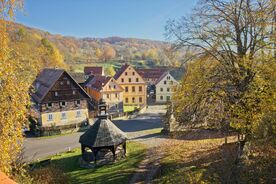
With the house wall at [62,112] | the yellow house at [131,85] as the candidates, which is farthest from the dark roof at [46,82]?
the yellow house at [131,85]

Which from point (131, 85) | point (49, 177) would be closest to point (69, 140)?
point (49, 177)

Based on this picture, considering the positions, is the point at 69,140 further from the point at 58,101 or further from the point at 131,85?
the point at 131,85

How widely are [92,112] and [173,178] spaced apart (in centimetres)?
2946

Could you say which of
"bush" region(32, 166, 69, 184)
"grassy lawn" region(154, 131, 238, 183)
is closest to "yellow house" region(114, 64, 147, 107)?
"grassy lawn" region(154, 131, 238, 183)

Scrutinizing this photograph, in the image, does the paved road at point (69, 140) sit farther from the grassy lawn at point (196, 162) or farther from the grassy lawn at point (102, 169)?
the grassy lawn at point (196, 162)

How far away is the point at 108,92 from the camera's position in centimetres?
4800

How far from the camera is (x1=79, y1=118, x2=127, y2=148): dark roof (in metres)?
20.0

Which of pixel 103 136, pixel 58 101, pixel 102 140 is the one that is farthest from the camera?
pixel 58 101

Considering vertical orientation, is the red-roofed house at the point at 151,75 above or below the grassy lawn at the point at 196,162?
above

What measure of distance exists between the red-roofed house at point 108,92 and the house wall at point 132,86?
8.40 meters

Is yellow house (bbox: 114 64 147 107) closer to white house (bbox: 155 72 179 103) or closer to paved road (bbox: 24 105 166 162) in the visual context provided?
white house (bbox: 155 72 179 103)

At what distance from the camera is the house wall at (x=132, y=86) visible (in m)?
57.4

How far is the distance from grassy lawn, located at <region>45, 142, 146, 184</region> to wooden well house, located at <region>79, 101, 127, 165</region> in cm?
105

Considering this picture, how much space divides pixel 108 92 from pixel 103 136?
91.7 ft
